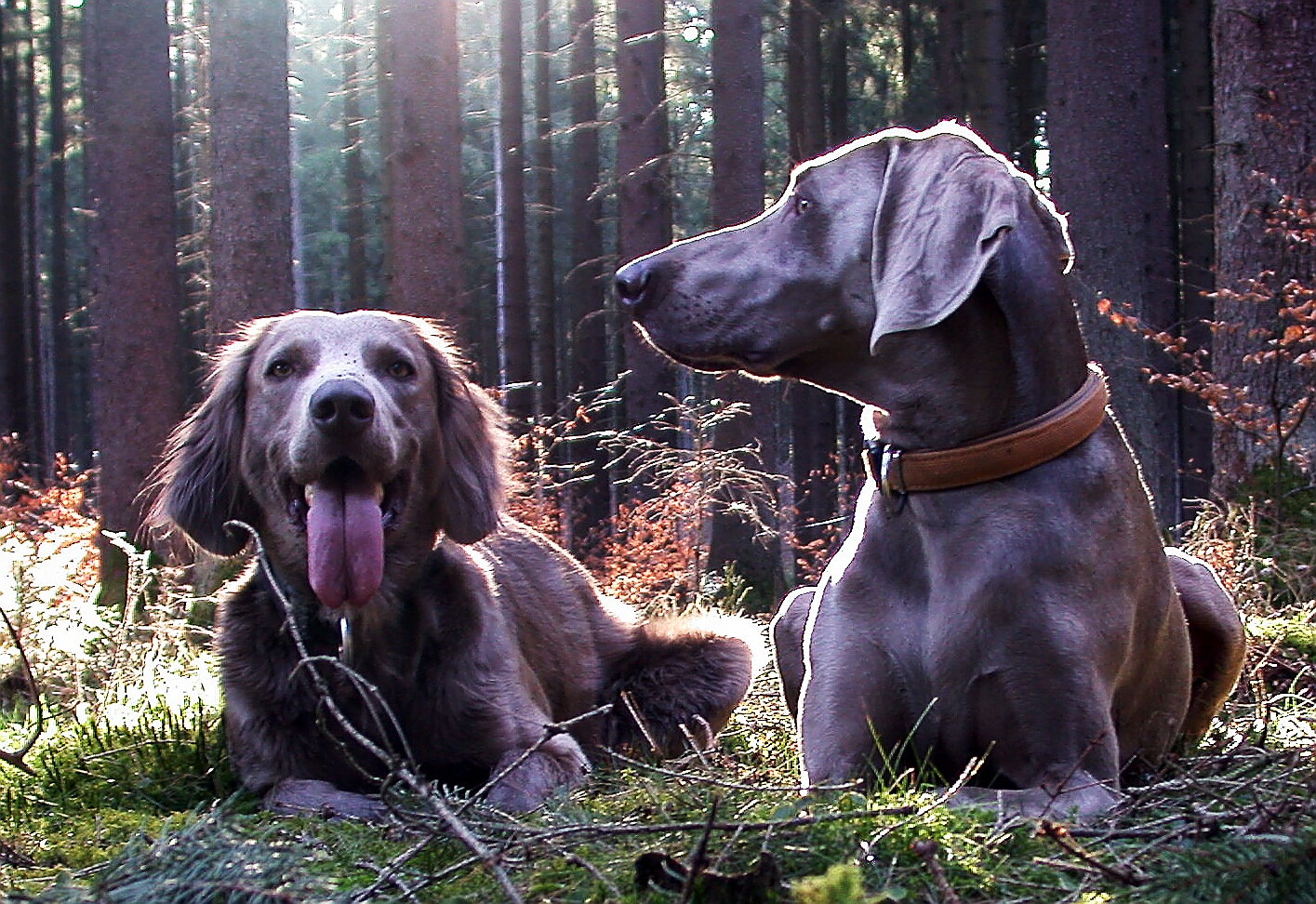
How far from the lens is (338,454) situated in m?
4.05

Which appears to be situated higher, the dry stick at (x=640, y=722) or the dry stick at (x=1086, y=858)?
the dry stick at (x=1086, y=858)

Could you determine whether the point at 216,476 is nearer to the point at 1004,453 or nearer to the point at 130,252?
the point at 1004,453

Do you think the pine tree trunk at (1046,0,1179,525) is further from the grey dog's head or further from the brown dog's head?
the grey dog's head

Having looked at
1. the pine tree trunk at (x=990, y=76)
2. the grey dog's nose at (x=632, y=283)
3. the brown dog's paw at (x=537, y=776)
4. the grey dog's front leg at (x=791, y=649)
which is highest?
the pine tree trunk at (x=990, y=76)

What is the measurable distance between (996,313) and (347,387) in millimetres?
1749

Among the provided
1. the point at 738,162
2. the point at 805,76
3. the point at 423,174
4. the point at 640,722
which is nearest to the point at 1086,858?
the point at 640,722

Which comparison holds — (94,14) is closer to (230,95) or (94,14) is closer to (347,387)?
(230,95)

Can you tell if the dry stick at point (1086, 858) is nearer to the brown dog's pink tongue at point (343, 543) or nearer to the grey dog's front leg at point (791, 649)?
the grey dog's front leg at point (791, 649)

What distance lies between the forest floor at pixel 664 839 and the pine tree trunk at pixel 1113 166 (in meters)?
7.14

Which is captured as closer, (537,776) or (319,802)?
(319,802)

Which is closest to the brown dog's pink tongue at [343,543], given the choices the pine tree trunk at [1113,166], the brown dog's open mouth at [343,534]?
the brown dog's open mouth at [343,534]

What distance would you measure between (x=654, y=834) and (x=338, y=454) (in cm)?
174

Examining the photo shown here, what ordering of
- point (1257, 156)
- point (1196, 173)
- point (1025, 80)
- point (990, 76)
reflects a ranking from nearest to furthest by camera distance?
point (1257, 156) → point (990, 76) → point (1196, 173) → point (1025, 80)

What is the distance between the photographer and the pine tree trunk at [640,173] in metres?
18.2
